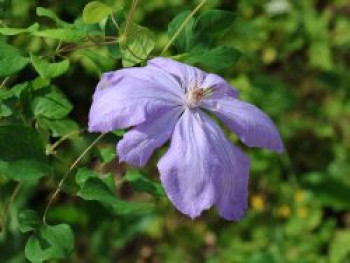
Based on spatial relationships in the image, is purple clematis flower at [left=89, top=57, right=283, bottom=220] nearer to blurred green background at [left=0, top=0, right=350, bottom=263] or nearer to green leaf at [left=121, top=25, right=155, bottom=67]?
green leaf at [left=121, top=25, right=155, bottom=67]

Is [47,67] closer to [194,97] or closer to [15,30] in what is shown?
[15,30]

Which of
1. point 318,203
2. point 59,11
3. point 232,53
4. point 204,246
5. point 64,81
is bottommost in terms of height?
point 204,246

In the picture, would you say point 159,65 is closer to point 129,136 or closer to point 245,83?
point 129,136

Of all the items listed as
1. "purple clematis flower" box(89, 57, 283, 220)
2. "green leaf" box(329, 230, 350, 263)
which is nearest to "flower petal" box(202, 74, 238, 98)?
"purple clematis flower" box(89, 57, 283, 220)

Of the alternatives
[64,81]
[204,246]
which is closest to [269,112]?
[204,246]

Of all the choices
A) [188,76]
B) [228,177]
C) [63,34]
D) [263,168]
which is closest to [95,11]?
[63,34]
